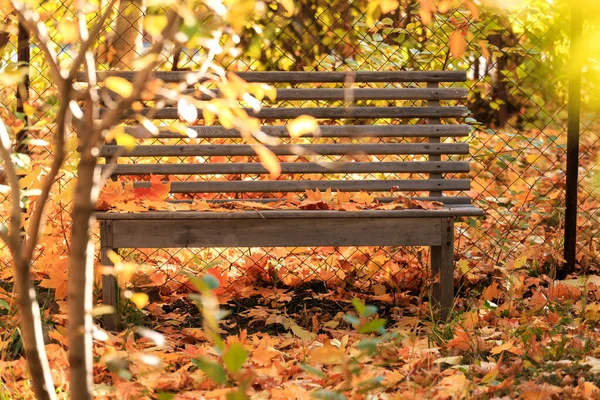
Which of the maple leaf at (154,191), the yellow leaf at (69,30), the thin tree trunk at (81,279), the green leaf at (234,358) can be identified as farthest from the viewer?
the maple leaf at (154,191)

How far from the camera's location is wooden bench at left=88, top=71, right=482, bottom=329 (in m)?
3.05

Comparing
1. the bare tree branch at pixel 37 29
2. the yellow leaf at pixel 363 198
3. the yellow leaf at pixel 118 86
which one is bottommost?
the yellow leaf at pixel 363 198

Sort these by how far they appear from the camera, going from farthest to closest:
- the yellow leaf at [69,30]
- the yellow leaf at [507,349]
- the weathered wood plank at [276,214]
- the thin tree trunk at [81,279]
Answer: the weathered wood plank at [276,214]
the yellow leaf at [507,349]
the yellow leaf at [69,30]
the thin tree trunk at [81,279]

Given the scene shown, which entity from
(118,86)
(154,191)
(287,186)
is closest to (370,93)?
(287,186)

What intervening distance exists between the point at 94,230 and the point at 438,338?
2082 mm

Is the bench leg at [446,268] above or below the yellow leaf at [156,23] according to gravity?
below

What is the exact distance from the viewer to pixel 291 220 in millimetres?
3074

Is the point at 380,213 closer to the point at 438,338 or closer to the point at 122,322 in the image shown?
the point at 438,338

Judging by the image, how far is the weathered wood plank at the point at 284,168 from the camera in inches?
134

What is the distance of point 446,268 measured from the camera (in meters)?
3.17

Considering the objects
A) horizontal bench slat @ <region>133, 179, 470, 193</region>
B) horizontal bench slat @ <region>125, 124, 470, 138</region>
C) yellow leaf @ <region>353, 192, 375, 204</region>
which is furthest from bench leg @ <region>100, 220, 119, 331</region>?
yellow leaf @ <region>353, 192, 375, 204</region>

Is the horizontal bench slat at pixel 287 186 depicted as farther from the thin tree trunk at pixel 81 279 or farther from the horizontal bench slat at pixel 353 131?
the thin tree trunk at pixel 81 279

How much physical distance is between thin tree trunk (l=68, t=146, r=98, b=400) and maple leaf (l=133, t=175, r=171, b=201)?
1697 millimetres

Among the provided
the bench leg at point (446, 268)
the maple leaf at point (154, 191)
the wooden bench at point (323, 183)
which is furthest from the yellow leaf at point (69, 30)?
the bench leg at point (446, 268)
